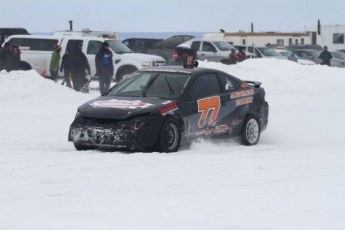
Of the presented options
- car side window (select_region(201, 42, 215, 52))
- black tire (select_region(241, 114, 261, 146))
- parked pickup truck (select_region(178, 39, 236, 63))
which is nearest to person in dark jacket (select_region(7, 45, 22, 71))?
parked pickup truck (select_region(178, 39, 236, 63))

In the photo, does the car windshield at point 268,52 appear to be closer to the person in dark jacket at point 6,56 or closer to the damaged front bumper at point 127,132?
the person in dark jacket at point 6,56

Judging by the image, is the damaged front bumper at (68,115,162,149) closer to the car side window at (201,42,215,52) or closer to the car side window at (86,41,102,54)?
the car side window at (86,41,102,54)

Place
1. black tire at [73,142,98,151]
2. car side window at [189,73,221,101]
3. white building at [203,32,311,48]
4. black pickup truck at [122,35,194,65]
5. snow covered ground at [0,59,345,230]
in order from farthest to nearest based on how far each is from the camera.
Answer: white building at [203,32,311,48]
black pickup truck at [122,35,194,65]
car side window at [189,73,221,101]
black tire at [73,142,98,151]
snow covered ground at [0,59,345,230]

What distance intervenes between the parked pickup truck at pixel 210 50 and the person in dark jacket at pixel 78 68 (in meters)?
11.9

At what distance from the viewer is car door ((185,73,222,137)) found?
A: 40.9ft

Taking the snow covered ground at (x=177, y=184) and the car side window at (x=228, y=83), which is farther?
the car side window at (x=228, y=83)

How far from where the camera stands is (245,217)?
7.45 metres

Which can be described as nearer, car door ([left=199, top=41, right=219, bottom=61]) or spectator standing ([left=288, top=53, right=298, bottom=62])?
car door ([left=199, top=41, right=219, bottom=61])

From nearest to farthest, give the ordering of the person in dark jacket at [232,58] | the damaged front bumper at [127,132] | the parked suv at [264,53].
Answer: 1. the damaged front bumper at [127,132]
2. the person in dark jacket at [232,58]
3. the parked suv at [264,53]

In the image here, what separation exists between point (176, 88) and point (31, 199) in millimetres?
4787

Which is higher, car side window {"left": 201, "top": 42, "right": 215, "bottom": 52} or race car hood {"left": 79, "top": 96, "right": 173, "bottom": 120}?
race car hood {"left": 79, "top": 96, "right": 173, "bottom": 120}

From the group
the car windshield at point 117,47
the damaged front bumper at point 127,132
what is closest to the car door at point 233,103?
the damaged front bumper at point 127,132

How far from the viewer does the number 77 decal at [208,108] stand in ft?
41.5

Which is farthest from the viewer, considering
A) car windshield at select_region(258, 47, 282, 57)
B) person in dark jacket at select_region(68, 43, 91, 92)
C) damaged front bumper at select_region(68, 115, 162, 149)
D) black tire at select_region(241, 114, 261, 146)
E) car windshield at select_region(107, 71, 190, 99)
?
car windshield at select_region(258, 47, 282, 57)
